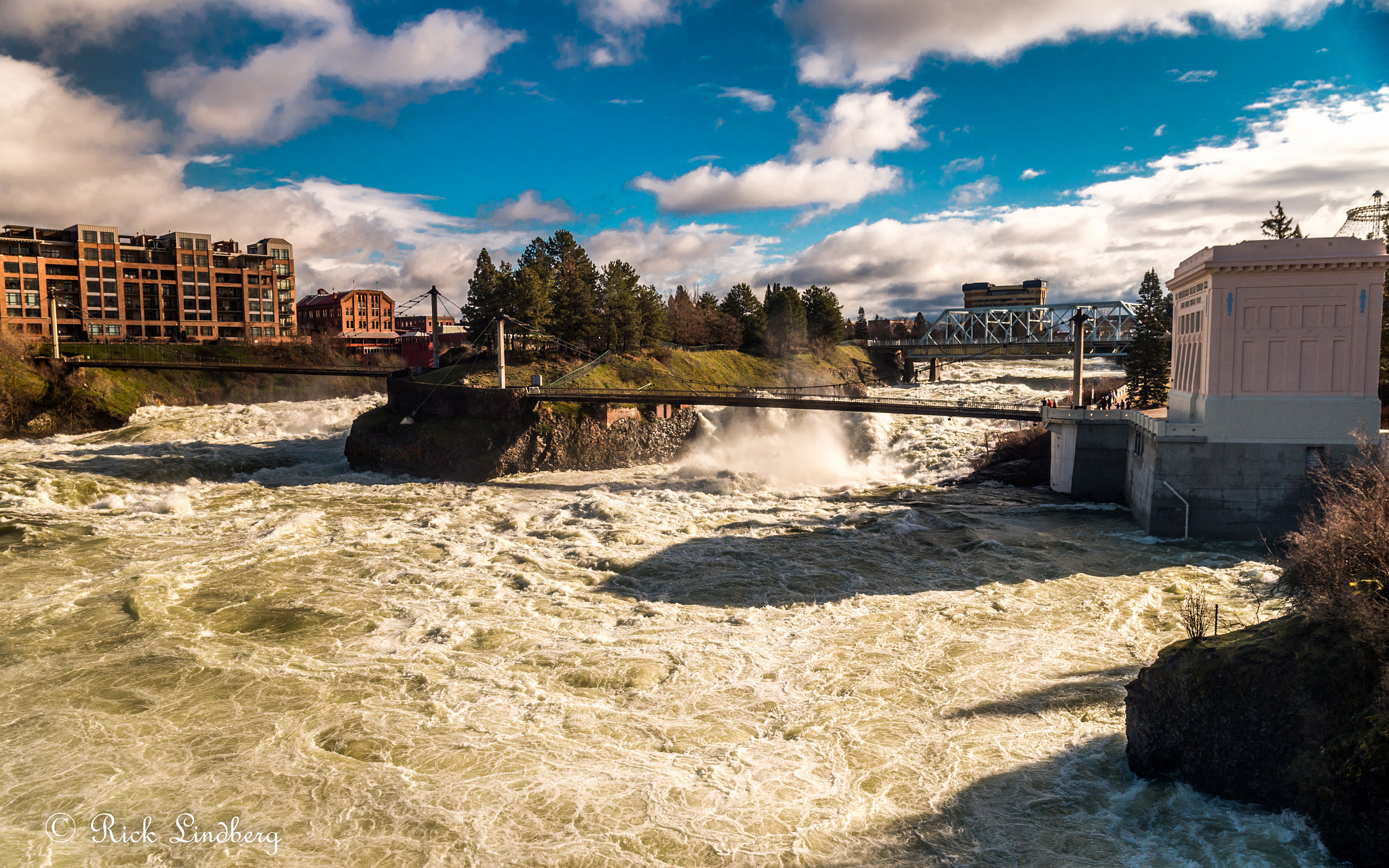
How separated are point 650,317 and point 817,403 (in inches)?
1169

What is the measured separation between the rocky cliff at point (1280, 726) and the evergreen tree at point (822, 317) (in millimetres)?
A: 88056

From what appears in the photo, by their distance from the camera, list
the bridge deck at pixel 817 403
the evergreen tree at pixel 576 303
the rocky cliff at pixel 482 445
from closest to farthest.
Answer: the bridge deck at pixel 817 403
the rocky cliff at pixel 482 445
the evergreen tree at pixel 576 303

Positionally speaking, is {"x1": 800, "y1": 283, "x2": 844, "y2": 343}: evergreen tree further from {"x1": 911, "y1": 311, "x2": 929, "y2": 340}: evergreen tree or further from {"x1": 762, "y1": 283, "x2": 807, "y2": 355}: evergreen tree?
{"x1": 911, "y1": 311, "x2": 929, "y2": 340}: evergreen tree

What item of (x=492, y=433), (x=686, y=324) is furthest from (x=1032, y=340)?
(x=492, y=433)

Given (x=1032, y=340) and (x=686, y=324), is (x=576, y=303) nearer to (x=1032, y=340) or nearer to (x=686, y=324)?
(x=686, y=324)

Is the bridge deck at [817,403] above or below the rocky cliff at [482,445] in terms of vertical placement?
above

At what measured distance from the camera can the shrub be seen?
1045 centimetres

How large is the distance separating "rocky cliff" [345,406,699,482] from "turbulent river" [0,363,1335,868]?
932cm

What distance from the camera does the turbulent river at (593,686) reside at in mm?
10695

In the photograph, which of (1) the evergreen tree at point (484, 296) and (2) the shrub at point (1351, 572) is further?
(1) the evergreen tree at point (484, 296)

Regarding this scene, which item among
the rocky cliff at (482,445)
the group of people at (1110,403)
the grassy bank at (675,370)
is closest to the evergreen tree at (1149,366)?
the group of people at (1110,403)

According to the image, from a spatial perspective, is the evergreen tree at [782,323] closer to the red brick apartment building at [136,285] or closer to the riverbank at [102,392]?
the riverbank at [102,392]

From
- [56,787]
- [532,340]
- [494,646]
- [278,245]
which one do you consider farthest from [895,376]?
[56,787]

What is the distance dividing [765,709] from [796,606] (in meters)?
6.12
